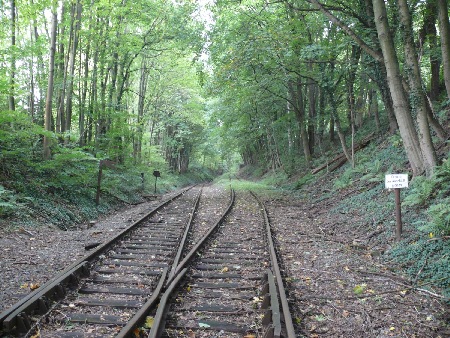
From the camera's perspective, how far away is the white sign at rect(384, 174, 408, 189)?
6484 mm

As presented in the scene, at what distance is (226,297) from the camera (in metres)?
4.68

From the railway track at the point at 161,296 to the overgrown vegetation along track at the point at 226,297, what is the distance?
12 millimetres

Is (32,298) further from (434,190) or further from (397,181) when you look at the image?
(434,190)

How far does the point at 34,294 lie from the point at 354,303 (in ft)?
13.9

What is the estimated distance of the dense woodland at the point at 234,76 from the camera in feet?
27.3

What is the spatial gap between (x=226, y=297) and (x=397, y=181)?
418 centimetres

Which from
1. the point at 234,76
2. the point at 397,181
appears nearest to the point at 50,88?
the point at 234,76

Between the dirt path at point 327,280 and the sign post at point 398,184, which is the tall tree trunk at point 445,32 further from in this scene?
the dirt path at point 327,280

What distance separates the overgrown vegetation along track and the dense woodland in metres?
3.18

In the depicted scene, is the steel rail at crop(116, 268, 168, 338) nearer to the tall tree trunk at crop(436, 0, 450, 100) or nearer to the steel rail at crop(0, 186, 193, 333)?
the steel rail at crop(0, 186, 193, 333)

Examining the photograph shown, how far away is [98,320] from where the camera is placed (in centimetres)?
391

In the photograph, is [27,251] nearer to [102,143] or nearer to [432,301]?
[432,301]

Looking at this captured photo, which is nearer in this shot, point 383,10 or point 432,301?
point 432,301

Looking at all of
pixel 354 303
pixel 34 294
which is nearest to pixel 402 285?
pixel 354 303
